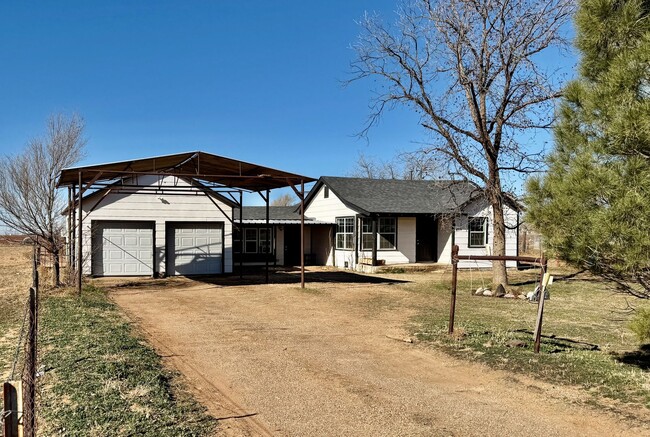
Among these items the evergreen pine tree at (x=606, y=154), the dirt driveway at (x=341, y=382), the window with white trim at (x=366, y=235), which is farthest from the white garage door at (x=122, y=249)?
the evergreen pine tree at (x=606, y=154)

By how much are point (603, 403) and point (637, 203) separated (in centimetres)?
224

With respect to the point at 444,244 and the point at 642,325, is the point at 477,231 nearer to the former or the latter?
the point at 444,244

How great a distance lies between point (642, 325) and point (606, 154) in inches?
68.5

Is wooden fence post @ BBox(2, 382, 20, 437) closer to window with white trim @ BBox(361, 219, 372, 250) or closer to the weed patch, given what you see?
the weed patch

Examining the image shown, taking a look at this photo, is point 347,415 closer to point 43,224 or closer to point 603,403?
point 603,403

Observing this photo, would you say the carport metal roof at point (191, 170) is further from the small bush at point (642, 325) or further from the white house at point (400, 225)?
the small bush at point (642, 325)

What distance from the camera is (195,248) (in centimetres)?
2117

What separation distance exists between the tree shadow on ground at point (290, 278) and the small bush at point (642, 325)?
536 inches

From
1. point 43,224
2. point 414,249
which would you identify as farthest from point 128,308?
point 414,249

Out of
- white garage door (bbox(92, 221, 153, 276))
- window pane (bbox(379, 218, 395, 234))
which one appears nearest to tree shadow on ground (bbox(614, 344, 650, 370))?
window pane (bbox(379, 218, 395, 234))

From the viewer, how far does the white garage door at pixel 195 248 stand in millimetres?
20922

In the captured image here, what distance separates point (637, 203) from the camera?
485 centimetres

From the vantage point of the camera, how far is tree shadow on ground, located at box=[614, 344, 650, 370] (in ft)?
24.3

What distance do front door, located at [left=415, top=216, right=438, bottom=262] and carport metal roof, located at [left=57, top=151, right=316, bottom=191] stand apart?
31.7ft
